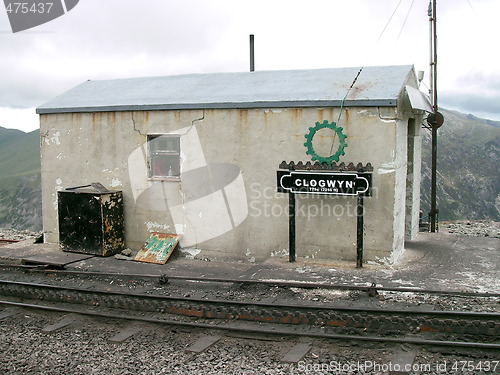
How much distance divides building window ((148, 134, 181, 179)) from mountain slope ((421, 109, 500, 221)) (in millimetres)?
70673

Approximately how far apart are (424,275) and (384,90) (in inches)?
140

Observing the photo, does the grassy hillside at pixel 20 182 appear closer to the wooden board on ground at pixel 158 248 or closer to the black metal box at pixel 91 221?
the black metal box at pixel 91 221

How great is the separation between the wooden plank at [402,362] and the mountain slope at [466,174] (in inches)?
2922

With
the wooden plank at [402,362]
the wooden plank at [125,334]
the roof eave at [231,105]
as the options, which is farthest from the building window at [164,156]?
the wooden plank at [402,362]

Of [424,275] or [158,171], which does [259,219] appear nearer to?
[158,171]

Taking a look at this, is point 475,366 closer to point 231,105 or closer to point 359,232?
point 359,232

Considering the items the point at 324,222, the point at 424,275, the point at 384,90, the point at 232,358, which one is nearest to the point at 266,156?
the point at 324,222

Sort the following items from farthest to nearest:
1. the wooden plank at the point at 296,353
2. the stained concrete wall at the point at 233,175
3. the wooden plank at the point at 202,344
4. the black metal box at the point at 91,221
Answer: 1. the black metal box at the point at 91,221
2. the stained concrete wall at the point at 233,175
3. the wooden plank at the point at 202,344
4. the wooden plank at the point at 296,353

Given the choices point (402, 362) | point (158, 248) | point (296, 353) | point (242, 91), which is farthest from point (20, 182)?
point (402, 362)

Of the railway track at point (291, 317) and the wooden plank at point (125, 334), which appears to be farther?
the wooden plank at point (125, 334)

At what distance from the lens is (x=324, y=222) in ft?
33.4

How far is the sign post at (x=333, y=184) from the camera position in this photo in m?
9.34

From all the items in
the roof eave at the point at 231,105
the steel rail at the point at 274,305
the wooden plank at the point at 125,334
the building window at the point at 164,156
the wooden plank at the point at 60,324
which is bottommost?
the wooden plank at the point at 125,334

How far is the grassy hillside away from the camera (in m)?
93.3
